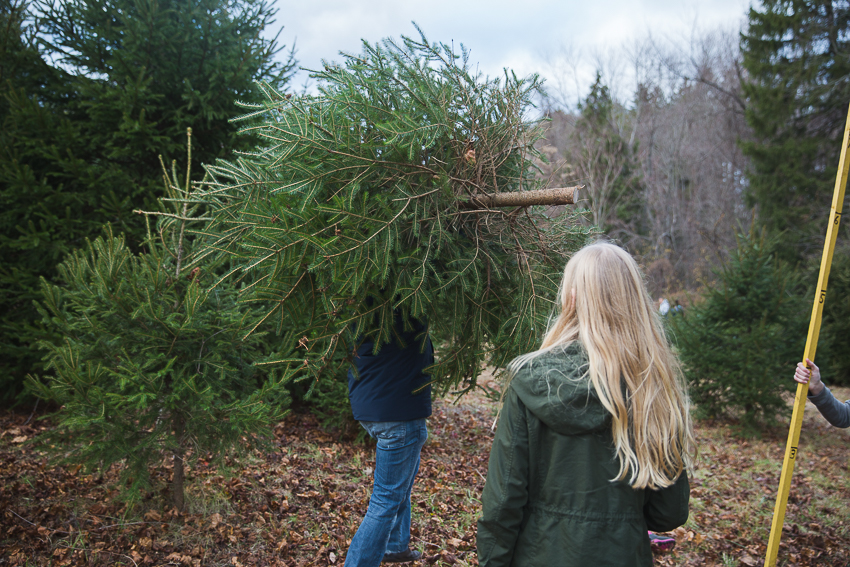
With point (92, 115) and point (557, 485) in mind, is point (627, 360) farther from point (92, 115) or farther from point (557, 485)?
point (92, 115)

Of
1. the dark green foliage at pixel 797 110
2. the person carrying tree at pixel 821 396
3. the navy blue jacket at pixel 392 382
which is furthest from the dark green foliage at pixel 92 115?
the dark green foliage at pixel 797 110

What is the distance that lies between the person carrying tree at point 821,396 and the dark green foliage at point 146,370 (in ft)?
9.07

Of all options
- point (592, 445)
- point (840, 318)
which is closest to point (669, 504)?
point (592, 445)

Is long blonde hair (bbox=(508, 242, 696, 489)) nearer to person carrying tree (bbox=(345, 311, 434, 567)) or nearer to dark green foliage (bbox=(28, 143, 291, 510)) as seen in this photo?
person carrying tree (bbox=(345, 311, 434, 567))

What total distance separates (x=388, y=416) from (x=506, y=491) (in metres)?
1.14

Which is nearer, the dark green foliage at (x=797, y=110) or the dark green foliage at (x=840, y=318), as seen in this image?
the dark green foliage at (x=840, y=318)

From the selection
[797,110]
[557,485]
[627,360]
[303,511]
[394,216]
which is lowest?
[303,511]

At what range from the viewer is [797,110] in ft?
49.9

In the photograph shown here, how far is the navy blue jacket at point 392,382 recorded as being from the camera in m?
2.62

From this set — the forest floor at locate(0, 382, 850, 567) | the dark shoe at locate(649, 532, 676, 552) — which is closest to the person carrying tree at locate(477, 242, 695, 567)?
the forest floor at locate(0, 382, 850, 567)

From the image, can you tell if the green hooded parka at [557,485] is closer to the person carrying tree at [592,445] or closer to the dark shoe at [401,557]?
the person carrying tree at [592,445]

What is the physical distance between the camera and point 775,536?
2.71m

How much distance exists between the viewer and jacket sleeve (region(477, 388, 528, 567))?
61.3 inches

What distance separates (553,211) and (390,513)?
1883 mm
